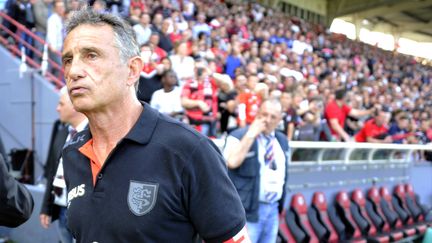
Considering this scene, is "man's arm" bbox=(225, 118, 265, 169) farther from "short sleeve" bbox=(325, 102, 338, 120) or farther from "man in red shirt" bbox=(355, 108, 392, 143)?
"man in red shirt" bbox=(355, 108, 392, 143)

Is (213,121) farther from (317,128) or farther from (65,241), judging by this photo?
(65,241)

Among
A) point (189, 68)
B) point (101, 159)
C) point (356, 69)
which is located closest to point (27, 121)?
point (189, 68)

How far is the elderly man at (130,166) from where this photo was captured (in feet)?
4.78

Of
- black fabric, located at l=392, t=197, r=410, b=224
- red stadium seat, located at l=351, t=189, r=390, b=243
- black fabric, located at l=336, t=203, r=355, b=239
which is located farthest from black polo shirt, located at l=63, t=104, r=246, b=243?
black fabric, located at l=392, t=197, r=410, b=224

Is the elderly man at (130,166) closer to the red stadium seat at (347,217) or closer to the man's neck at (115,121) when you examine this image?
the man's neck at (115,121)

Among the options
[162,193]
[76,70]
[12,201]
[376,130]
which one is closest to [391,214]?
[376,130]

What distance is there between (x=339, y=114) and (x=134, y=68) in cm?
733

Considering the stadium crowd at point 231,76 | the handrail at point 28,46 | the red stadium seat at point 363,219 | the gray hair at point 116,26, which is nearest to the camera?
the gray hair at point 116,26

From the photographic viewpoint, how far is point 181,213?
1476 mm

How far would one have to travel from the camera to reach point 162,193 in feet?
4.75

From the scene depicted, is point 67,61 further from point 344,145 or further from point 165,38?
point 165,38

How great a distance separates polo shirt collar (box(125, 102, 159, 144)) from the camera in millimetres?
1515

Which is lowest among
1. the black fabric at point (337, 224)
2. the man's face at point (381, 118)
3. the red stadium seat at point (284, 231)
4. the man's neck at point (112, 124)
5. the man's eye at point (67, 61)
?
the black fabric at point (337, 224)

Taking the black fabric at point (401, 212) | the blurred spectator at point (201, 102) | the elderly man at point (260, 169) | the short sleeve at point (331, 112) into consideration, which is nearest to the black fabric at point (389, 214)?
the black fabric at point (401, 212)
